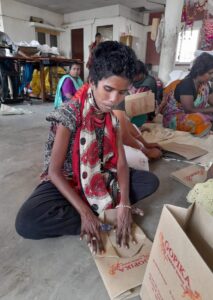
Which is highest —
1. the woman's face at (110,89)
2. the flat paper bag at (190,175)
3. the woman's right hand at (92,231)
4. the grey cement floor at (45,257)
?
the woman's face at (110,89)

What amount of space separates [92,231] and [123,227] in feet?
0.46

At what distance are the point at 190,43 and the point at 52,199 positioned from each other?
709cm

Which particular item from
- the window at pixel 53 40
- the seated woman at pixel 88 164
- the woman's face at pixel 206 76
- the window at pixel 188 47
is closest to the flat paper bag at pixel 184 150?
the woman's face at pixel 206 76

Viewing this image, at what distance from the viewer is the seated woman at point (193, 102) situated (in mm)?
2227

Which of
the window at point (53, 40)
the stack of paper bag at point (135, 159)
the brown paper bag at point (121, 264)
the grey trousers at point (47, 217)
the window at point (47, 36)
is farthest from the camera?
the window at point (53, 40)

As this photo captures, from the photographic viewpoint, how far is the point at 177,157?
1928 mm

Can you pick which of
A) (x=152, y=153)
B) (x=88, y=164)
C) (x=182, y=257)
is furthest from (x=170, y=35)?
(x=182, y=257)

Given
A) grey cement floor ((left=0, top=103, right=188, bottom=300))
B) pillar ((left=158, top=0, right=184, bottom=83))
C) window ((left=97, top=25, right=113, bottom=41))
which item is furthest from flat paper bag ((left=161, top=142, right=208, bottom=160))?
window ((left=97, top=25, right=113, bottom=41))

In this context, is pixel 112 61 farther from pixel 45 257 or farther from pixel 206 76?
pixel 206 76

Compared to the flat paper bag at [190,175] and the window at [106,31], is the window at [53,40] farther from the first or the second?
the flat paper bag at [190,175]

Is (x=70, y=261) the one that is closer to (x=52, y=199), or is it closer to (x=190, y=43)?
(x=52, y=199)

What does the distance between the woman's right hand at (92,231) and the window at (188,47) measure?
6.45m

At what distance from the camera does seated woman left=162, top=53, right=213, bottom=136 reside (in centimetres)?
223

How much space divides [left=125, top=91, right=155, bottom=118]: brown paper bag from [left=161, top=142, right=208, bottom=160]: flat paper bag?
45cm
